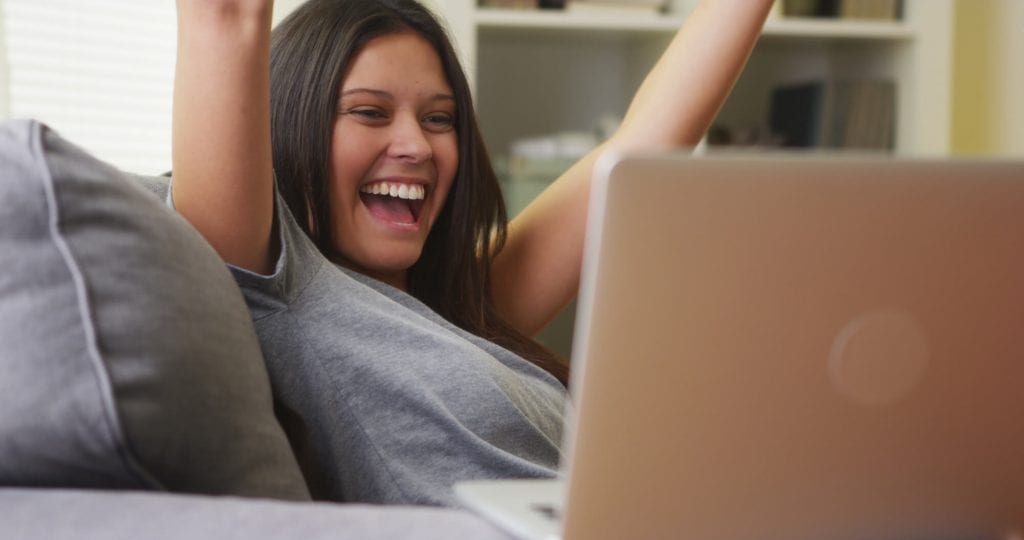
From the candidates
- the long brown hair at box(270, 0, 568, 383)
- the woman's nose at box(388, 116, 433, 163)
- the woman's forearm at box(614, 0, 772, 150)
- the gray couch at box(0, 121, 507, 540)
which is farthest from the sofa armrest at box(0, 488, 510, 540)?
the woman's forearm at box(614, 0, 772, 150)

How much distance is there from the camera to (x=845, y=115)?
11.0 ft

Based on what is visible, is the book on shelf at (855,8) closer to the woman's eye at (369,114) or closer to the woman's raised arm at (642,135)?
the woman's raised arm at (642,135)

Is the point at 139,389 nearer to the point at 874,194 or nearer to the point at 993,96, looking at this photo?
the point at 874,194

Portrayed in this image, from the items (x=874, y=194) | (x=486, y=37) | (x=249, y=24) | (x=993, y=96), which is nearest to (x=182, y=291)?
(x=249, y=24)

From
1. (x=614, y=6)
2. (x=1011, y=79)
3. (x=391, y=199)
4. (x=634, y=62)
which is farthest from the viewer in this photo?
(x=634, y=62)

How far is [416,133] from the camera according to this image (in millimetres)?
1593

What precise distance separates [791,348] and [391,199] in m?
0.96

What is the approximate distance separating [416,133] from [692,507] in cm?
94

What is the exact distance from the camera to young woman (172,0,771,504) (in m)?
1.12

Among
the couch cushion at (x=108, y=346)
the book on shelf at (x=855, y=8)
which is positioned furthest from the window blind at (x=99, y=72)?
the couch cushion at (x=108, y=346)

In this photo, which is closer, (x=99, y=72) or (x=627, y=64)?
(x=99, y=72)

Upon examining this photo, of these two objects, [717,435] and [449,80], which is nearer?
[717,435]

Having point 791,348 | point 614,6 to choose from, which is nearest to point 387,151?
point 791,348

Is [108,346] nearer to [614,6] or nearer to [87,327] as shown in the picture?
[87,327]
